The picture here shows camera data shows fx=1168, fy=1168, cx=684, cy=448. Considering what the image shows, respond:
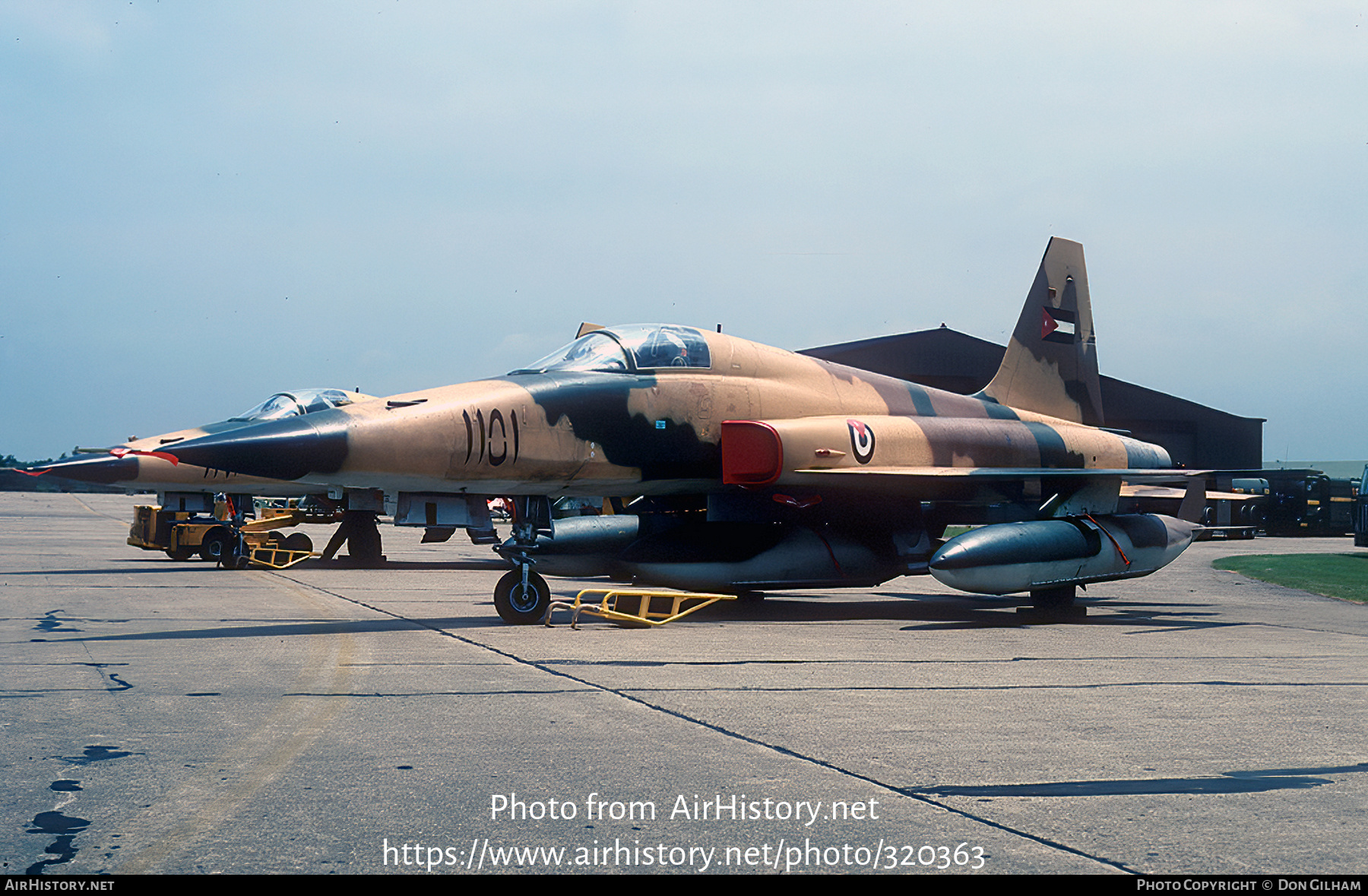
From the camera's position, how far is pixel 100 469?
1875 centimetres

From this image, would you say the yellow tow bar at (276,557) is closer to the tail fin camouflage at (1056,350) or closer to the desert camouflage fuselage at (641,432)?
the desert camouflage fuselage at (641,432)

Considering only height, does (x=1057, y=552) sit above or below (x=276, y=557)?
above

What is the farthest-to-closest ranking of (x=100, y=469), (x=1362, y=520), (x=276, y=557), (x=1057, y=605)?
(x=1362, y=520) < (x=276, y=557) < (x=100, y=469) < (x=1057, y=605)

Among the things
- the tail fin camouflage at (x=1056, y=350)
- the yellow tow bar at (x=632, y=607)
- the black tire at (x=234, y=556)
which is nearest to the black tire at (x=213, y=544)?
the black tire at (x=234, y=556)

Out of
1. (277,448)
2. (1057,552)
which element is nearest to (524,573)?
(277,448)

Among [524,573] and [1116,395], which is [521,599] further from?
[1116,395]

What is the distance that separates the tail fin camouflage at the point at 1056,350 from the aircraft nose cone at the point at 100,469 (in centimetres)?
1361

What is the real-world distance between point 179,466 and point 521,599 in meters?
10.4

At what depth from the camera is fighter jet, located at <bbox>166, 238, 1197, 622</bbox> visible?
33.3 feet

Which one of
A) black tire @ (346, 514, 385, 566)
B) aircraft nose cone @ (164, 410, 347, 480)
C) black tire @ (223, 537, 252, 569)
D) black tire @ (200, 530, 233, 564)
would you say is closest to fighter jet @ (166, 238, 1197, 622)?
aircraft nose cone @ (164, 410, 347, 480)

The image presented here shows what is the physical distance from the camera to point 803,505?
43.1 ft

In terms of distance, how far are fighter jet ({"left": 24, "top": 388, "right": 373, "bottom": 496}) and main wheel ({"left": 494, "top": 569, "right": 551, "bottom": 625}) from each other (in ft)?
26.2
